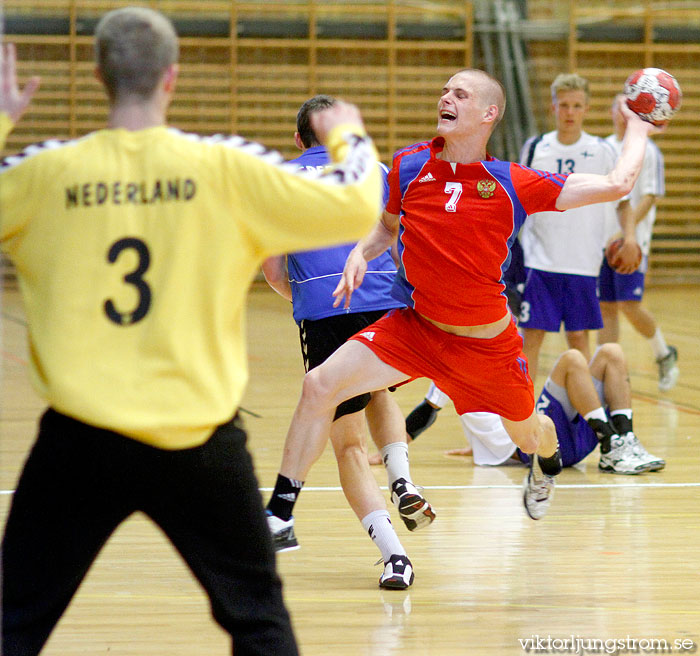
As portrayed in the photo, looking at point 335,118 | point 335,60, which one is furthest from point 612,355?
point 335,60

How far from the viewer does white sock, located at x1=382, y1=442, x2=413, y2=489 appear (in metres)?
3.70

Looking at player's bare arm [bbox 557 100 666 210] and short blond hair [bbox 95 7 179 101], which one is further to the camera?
player's bare arm [bbox 557 100 666 210]

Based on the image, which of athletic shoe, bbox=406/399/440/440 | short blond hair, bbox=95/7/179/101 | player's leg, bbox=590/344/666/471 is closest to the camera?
short blond hair, bbox=95/7/179/101

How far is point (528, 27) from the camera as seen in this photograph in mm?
14078

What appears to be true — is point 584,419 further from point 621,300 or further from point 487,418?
point 621,300

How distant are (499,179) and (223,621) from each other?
1.96m

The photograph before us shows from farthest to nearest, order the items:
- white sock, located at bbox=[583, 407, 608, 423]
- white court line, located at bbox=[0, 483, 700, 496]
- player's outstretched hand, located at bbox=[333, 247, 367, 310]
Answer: white sock, located at bbox=[583, 407, 608, 423] → white court line, located at bbox=[0, 483, 700, 496] → player's outstretched hand, located at bbox=[333, 247, 367, 310]

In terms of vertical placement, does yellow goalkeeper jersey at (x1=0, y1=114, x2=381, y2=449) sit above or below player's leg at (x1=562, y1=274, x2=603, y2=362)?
above

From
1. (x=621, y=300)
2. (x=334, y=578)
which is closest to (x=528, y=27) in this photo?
(x=621, y=300)

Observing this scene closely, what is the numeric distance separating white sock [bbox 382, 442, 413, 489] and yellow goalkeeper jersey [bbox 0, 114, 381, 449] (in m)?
1.85

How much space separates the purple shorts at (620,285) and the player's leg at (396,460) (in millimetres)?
3951

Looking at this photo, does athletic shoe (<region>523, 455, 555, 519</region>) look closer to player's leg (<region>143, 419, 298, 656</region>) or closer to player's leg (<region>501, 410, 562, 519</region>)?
player's leg (<region>501, 410, 562, 519</region>)

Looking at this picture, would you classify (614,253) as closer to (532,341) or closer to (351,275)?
(532,341)

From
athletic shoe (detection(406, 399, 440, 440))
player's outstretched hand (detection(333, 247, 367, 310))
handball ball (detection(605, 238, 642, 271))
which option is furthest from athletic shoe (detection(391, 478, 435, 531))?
handball ball (detection(605, 238, 642, 271))
